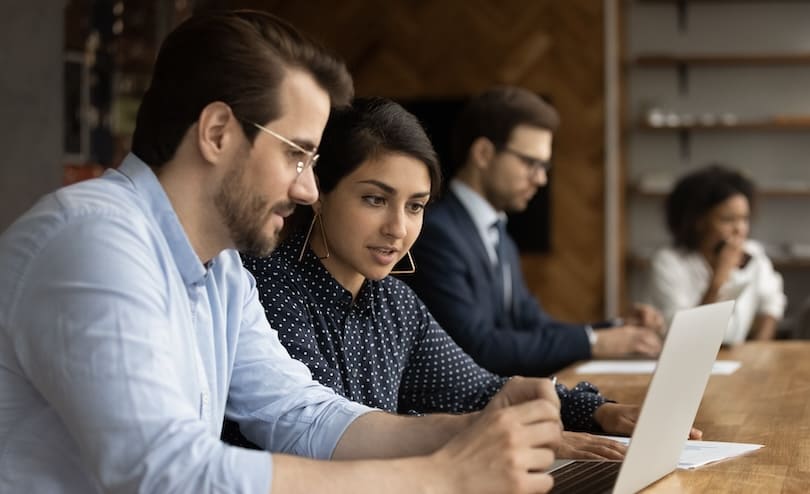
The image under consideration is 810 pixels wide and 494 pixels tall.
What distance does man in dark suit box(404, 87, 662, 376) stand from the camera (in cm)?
330

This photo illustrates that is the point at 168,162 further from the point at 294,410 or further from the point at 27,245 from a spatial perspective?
the point at 294,410

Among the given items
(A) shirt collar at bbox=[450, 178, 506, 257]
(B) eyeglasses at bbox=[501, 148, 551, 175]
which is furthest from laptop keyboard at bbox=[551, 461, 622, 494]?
(B) eyeglasses at bbox=[501, 148, 551, 175]

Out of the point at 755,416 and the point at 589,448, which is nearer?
the point at 589,448

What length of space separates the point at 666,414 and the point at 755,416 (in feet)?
2.87

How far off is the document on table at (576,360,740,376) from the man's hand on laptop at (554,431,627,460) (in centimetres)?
124

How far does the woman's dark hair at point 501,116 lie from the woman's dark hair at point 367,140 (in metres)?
1.77

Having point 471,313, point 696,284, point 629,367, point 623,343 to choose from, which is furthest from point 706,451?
point 696,284

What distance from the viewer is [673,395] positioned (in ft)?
4.49

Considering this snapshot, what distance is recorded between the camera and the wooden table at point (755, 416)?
59.1 inches

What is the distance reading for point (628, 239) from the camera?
268 inches

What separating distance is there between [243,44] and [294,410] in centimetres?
49

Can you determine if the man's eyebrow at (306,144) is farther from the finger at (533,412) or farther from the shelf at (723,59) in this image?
the shelf at (723,59)

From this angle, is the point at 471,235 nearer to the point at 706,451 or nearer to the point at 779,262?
the point at 706,451

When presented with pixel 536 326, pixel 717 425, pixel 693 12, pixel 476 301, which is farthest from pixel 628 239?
pixel 717 425
